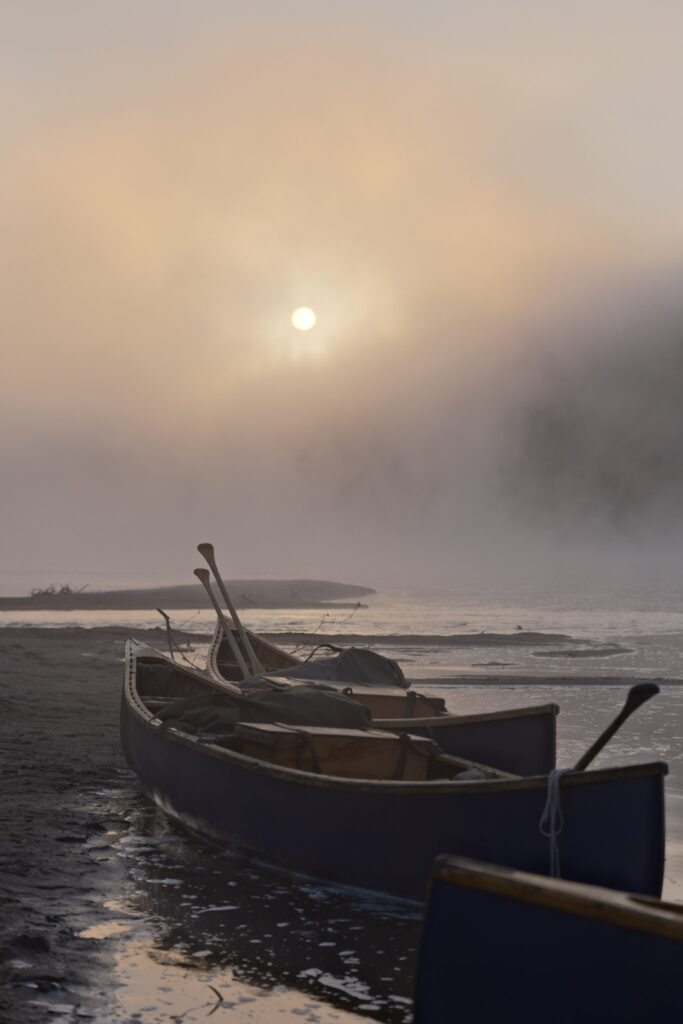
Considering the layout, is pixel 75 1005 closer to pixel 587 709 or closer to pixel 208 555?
pixel 208 555

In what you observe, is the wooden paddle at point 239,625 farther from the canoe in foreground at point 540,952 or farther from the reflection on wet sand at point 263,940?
the canoe in foreground at point 540,952

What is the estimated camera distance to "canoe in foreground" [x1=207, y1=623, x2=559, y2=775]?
33.5 ft

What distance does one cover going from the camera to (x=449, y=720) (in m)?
10.8

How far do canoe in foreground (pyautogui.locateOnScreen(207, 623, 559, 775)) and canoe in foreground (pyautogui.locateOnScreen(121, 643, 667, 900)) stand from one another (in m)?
1.15

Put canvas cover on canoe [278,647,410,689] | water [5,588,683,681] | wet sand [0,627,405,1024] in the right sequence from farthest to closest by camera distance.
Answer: water [5,588,683,681] → canvas cover on canoe [278,647,410,689] → wet sand [0,627,405,1024]

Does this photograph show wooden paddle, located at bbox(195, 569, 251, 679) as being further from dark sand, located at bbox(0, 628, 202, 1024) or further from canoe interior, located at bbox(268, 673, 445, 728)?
canoe interior, located at bbox(268, 673, 445, 728)

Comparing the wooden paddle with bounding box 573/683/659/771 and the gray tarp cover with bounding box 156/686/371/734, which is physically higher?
the wooden paddle with bounding box 573/683/659/771

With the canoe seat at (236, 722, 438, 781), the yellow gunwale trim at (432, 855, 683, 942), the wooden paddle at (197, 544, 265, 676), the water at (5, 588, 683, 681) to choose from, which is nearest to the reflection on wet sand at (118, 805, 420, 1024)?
the canoe seat at (236, 722, 438, 781)

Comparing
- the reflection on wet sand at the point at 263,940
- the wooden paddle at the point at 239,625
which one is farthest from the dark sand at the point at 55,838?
the wooden paddle at the point at 239,625

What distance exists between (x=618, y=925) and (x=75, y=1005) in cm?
325

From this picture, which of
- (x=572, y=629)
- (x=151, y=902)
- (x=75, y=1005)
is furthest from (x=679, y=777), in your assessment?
(x=572, y=629)

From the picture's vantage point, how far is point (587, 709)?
1969cm

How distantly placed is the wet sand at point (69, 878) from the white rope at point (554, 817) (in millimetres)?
1245

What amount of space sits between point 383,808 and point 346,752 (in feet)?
6.28
